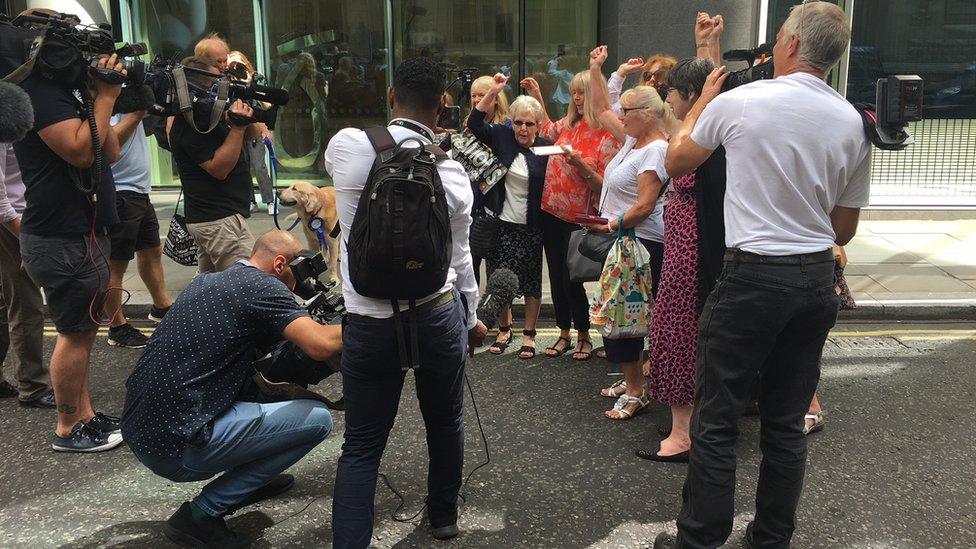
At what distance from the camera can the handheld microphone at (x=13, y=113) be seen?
10.1ft

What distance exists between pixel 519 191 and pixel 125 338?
9.48ft

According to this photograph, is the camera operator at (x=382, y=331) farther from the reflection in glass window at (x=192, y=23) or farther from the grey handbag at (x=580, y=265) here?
the reflection in glass window at (x=192, y=23)

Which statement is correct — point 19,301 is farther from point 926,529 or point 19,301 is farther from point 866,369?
point 866,369

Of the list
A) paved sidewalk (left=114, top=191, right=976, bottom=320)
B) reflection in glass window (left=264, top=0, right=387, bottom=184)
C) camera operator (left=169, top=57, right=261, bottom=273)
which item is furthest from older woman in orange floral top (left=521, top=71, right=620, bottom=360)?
reflection in glass window (left=264, top=0, right=387, bottom=184)

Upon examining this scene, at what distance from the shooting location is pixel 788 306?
275cm

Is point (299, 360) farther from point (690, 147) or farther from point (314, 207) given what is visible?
point (314, 207)

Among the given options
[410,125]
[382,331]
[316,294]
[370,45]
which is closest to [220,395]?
[316,294]

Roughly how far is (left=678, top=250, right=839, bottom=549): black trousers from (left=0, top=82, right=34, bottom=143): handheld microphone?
263 cm

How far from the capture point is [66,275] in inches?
154

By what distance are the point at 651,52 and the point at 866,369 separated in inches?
209

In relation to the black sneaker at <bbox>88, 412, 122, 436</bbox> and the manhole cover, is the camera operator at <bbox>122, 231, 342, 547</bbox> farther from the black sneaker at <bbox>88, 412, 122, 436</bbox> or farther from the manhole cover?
the manhole cover

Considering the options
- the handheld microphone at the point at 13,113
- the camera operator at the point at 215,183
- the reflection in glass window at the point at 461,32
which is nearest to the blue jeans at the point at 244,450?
the handheld microphone at the point at 13,113

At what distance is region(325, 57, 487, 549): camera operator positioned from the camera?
275cm

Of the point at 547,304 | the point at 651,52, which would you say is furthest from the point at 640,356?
the point at 651,52
